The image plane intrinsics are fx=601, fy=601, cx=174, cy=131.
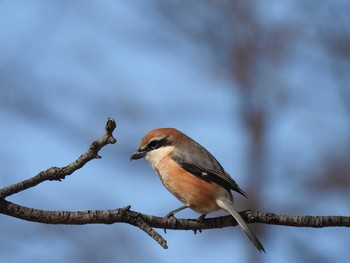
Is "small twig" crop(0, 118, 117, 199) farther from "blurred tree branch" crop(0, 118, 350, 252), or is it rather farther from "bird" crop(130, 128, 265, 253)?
"bird" crop(130, 128, 265, 253)

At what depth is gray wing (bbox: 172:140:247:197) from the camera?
4.23m

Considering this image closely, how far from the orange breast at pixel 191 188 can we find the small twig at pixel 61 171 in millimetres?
1622

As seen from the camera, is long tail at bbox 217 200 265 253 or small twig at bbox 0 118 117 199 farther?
long tail at bbox 217 200 265 253

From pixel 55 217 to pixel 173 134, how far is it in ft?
7.18

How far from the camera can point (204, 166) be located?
14.3ft

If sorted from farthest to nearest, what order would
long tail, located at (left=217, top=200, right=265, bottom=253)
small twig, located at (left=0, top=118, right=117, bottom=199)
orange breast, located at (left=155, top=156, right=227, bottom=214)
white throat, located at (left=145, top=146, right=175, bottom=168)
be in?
white throat, located at (left=145, top=146, right=175, bottom=168) → orange breast, located at (left=155, top=156, right=227, bottom=214) → long tail, located at (left=217, top=200, right=265, bottom=253) → small twig, located at (left=0, top=118, right=117, bottom=199)

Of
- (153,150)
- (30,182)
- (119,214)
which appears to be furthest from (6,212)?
(153,150)

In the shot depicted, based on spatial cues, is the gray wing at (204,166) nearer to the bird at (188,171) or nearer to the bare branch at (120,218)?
the bird at (188,171)

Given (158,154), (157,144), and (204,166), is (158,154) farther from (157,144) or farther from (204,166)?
(204,166)

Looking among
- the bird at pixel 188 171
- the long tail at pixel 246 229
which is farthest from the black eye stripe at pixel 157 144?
the long tail at pixel 246 229

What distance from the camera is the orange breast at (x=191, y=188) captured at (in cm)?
417

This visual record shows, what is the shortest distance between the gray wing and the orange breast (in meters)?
0.04

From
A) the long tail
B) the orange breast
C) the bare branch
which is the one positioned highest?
the orange breast

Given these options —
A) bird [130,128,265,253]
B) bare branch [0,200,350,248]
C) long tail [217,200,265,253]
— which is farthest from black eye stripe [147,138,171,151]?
bare branch [0,200,350,248]
